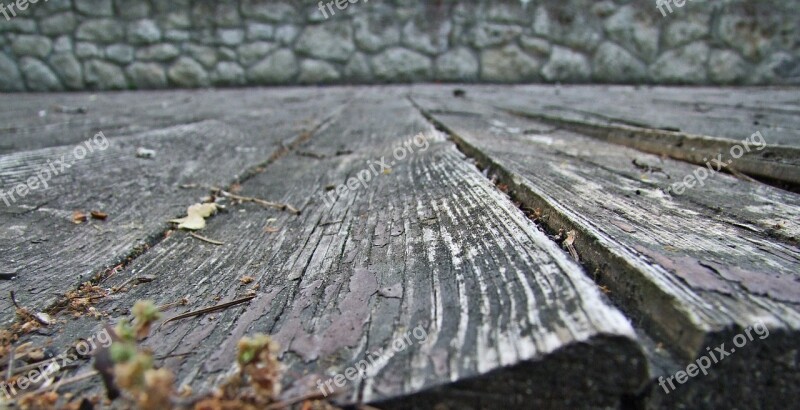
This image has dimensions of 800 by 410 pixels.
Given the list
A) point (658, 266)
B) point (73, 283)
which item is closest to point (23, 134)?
point (73, 283)

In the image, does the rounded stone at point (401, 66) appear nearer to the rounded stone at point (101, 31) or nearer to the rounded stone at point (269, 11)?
the rounded stone at point (269, 11)

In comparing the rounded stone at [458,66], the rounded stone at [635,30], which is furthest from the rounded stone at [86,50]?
the rounded stone at [635,30]

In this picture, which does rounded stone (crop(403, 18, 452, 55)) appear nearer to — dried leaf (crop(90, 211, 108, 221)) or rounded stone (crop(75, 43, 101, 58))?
rounded stone (crop(75, 43, 101, 58))

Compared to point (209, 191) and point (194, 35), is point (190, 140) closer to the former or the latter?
point (209, 191)

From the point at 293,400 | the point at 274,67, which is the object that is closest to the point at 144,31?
the point at 274,67

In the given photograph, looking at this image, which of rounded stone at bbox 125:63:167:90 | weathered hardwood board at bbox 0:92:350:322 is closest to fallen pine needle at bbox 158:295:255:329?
weathered hardwood board at bbox 0:92:350:322

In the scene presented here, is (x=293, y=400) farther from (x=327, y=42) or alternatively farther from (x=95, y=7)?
(x=95, y=7)
